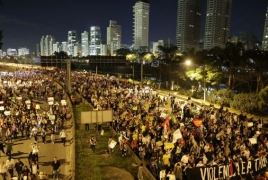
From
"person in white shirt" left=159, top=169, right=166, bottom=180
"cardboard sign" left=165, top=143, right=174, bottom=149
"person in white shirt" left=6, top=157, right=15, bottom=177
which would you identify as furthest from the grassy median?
"person in white shirt" left=6, top=157, right=15, bottom=177

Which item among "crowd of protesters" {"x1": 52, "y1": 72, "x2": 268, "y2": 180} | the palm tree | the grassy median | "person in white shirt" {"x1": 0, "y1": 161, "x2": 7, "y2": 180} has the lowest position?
the grassy median

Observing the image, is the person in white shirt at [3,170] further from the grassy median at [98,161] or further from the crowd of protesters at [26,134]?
the grassy median at [98,161]

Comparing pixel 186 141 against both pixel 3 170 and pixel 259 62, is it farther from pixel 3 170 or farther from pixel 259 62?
pixel 259 62

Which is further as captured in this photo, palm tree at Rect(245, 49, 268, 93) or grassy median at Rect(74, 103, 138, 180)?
palm tree at Rect(245, 49, 268, 93)

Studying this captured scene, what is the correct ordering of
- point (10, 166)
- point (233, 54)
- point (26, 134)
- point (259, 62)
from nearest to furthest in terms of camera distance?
point (10, 166)
point (26, 134)
point (259, 62)
point (233, 54)

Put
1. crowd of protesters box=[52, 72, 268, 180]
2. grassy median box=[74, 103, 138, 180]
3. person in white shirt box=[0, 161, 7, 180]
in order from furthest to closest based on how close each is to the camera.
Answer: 1. grassy median box=[74, 103, 138, 180]
2. person in white shirt box=[0, 161, 7, 180]
3. crowd of protesters box=[52, 72, 268, 180]

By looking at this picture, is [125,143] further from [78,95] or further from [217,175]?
[78,95]

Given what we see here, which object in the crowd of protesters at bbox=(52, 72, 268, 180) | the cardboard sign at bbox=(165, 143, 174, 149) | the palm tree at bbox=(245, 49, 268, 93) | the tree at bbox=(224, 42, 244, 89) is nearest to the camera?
the crowd of protesters at bbox=(52, 72, 268, 180)

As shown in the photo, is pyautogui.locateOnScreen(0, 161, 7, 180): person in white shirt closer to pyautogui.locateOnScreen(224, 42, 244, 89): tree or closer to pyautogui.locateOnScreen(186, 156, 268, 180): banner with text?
pyautogui.locateOnScreen(186, 156, 268, 180): banner with text

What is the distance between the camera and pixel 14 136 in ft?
64.2

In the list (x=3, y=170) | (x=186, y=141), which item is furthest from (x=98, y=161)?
(x=186, y=141)

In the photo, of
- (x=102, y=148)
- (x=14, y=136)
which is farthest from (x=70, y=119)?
(x=102, y=148)

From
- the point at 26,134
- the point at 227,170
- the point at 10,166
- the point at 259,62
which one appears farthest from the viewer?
the point at 259,62

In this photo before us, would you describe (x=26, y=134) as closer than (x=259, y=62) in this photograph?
Yes
